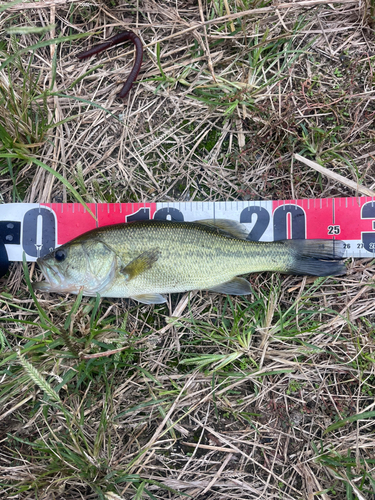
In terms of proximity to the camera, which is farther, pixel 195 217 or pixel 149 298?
pixel 195 217

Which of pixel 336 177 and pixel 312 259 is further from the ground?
pixel 336 177

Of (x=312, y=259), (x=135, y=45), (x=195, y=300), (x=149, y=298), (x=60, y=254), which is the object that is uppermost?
(x=135, y=45)

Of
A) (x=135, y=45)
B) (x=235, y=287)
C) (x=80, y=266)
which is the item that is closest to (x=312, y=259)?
(x=235, y=287)

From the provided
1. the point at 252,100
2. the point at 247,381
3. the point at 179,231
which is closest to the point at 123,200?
the point at 179,231

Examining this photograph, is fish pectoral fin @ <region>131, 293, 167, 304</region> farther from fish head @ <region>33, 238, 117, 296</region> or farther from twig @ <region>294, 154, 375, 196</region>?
twig @ <region>294, 154, 375, 196</region>

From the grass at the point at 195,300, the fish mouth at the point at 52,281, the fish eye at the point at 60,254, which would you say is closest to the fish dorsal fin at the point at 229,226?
the grass at the point at 195,300

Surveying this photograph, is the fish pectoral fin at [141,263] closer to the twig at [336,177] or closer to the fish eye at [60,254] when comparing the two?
the fish eye at [60,254]

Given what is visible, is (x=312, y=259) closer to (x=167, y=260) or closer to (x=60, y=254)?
(x=167, y=260)
